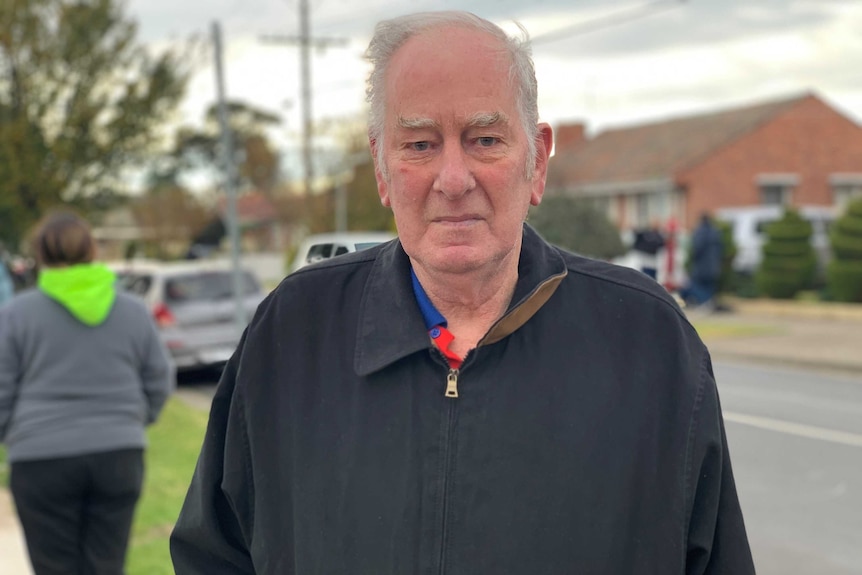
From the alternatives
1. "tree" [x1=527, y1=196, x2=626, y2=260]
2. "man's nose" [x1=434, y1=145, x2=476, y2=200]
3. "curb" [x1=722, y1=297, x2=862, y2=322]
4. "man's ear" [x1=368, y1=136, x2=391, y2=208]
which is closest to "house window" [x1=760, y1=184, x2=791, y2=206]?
"curb" [x1=722, y1=297, x2=862, y2=322]

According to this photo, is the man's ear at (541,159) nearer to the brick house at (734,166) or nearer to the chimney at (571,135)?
the brick house at (734,166)

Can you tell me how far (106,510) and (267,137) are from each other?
37.8 meters

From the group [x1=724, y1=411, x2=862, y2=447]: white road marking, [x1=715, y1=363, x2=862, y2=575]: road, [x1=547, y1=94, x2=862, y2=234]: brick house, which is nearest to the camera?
[x1=715, y1=363, x2=862, y2=575]: road

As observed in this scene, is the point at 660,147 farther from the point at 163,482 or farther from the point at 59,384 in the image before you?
the point at 59,384

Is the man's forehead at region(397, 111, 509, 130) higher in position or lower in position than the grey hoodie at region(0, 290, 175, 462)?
higher

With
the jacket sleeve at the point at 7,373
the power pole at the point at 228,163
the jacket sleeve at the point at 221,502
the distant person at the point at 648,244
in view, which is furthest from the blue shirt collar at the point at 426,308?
the power pole at the point at 228,163

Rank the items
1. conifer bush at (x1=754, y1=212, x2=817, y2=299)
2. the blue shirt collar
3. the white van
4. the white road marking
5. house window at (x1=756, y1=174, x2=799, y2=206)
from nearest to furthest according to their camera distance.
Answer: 1. the blue shirt collar
2. the white road marking
3. conifer bush at (x1=754, y1=212, x2=817, y2=299)
4. the white van
5. house window at (x1=756, y1=174, x2=799, y2=206)

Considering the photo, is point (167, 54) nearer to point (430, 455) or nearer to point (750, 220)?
point (430, 455)

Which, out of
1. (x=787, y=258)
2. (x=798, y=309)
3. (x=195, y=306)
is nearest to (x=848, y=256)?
(x=798, y=309)

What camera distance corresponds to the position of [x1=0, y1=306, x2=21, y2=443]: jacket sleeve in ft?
13.8

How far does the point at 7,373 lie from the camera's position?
13.8 ft

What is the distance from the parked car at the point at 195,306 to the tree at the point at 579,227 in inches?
329

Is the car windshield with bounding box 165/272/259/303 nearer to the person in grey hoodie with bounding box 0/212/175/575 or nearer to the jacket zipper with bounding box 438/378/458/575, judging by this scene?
the person in grey hoodie with bounding box 0/212/175/575

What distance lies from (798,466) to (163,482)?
14.7 feet
